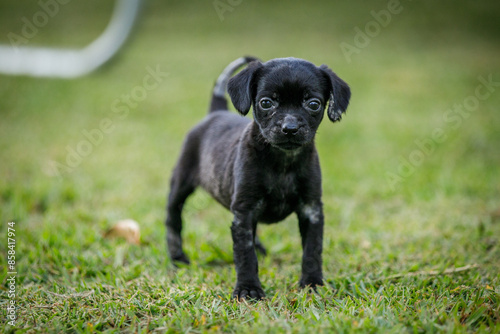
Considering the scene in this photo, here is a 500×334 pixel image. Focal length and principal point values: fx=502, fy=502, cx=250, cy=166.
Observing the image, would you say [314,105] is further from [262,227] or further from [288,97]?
[262,227]

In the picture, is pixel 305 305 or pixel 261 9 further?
pixel 261 9

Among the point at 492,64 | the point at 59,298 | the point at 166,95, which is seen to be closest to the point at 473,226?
the point at 59,298

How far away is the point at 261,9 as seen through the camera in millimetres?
20219

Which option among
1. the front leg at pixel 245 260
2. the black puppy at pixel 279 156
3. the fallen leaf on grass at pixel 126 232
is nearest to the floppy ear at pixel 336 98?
the black puppy at pixel 279 156

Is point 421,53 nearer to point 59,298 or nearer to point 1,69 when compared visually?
point 1,69

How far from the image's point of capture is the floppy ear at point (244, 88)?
355cm

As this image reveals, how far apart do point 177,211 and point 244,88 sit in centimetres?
160

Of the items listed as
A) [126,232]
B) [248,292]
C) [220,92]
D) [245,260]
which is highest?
[220,92]

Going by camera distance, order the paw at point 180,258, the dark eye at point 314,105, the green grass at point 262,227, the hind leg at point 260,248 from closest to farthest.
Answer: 1. the green grass at point 262,227
2. the dark eye at point 314,105
3. the paw at point 180,258
4. the hind leg at point 260,248

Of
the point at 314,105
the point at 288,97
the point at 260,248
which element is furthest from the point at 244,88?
the point at 260,248

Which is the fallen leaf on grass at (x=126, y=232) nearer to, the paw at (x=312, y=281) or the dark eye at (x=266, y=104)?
the paw at (x=312, y=281)

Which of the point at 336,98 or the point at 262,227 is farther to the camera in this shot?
the point at 262,227

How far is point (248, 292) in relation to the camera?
11.3 feet

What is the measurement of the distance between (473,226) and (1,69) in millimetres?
11557
